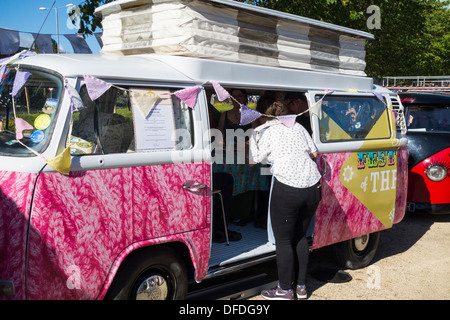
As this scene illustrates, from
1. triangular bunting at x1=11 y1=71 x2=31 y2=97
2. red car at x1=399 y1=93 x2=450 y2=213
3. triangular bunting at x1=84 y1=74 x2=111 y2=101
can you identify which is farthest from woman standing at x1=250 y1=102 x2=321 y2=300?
red car at x1=399 y1=93 x2=450 y2=213

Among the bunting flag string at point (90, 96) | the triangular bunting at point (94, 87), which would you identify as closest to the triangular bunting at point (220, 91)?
the bunting flag string at point (90, 96)

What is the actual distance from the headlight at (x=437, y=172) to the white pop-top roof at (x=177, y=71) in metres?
3.92

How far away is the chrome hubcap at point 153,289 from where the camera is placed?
3699 mm

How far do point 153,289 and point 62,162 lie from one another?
4.18 feet

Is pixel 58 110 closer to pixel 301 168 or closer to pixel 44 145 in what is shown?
pixel 44 145

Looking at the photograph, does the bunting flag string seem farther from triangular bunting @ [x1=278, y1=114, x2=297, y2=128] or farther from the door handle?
the door handle

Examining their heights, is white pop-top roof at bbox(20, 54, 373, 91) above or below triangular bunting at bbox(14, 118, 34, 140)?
above

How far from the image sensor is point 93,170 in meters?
3.31

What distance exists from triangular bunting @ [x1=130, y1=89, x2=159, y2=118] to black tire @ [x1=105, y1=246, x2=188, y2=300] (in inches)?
41.0

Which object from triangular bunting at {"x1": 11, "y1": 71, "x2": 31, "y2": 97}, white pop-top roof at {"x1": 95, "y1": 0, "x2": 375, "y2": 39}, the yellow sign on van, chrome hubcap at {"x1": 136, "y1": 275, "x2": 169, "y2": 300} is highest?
white pop-top roof at {"x1": 95, "y1": 0, "x2": 375, "y2": 39}

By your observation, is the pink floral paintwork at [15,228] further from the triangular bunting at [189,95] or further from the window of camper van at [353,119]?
the window of camper van at [353,119]

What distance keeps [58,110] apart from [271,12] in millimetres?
2444

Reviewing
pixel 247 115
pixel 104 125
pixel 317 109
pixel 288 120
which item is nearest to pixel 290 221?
pixel 288 120

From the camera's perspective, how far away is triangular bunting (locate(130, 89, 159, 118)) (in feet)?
11.9
